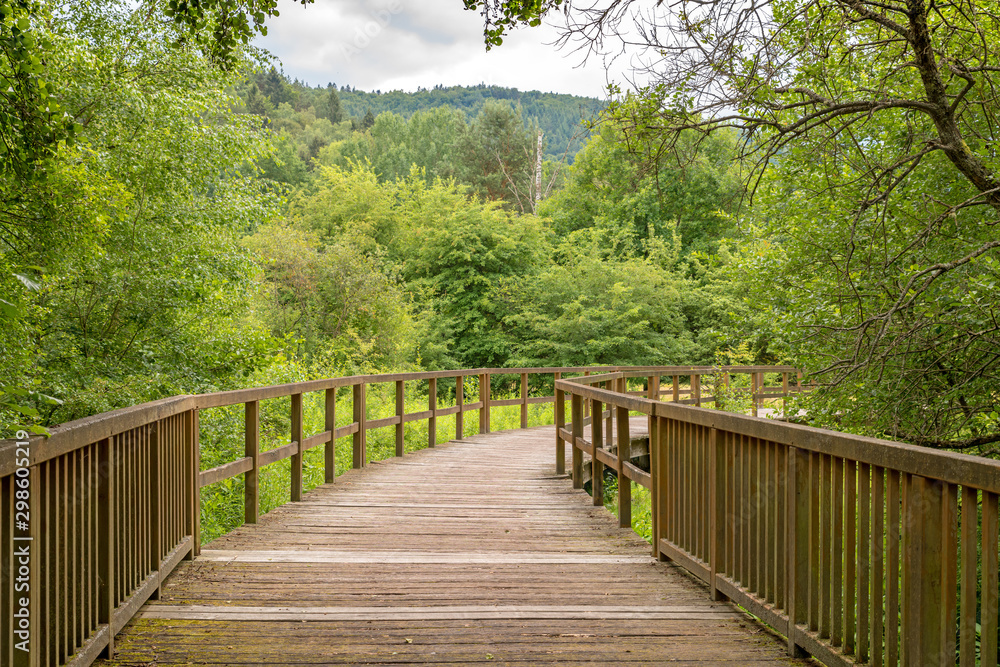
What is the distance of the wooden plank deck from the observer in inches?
116

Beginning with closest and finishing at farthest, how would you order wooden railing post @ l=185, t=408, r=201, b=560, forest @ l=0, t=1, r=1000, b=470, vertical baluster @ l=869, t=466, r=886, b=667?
vertical baluster @ l=869, t=466, r=886, b=667 → wooden railing post @ l=185, t=408, r=201, b=560 → forest @ l=0, t=1, r=1000, b=470

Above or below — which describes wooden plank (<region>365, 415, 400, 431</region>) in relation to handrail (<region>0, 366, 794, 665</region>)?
below

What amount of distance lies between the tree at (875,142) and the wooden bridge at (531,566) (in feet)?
6.48

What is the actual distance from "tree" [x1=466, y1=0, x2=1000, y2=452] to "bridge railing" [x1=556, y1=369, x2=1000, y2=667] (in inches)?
69.3

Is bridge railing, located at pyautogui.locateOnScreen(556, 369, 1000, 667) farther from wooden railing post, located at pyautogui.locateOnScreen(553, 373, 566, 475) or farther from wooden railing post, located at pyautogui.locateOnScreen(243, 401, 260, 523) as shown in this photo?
wooden railing post, located at pyautogui.locateOnScreen(553, 373, 566, 475)

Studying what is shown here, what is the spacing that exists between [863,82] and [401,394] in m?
6.57

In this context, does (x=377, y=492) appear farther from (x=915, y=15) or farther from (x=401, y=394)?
(x=915, y=15)

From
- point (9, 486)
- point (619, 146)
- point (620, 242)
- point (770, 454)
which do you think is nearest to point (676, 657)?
point (770, 454)

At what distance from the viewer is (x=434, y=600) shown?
3.62 metres

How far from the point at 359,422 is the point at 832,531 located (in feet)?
20.5

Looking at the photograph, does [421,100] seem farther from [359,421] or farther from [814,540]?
[814,540]

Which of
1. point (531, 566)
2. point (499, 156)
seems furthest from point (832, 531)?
point (499, 156)

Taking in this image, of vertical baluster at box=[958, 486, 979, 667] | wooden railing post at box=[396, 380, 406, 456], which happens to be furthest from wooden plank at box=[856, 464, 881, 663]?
wooden railing post at box=[396, 380, 406, 456]

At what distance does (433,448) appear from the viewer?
11.0m
